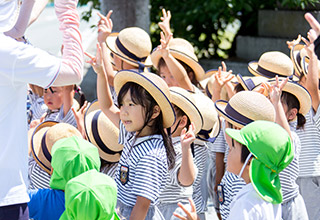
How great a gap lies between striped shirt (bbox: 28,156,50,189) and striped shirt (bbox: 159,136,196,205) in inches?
28.0

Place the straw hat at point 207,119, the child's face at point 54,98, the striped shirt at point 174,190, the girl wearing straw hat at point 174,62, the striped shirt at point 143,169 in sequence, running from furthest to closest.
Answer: the child's face at point 54,98, the girl wearing straw hat at point 174,62, the straw hat at point 207,119, the striped shirt at point 174,190, the striped shirt at point 143,169

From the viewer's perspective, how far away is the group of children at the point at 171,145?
8.46 feet

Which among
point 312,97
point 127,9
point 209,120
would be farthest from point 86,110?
point 127,9

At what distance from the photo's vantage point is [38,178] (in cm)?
358

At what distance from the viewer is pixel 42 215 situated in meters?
2.96

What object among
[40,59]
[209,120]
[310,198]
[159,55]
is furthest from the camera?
[159,55]

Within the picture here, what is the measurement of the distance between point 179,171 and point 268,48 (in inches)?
207

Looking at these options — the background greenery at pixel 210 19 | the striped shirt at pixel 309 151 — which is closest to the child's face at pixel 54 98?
the striped shirt at pixel 309 151

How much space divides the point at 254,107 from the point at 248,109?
0.12ft

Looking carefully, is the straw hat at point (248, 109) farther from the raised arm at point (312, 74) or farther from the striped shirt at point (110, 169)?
the raised arm at point (312, 74)

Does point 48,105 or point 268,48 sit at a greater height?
point 48,105

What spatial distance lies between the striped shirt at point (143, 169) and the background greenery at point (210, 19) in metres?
4.39

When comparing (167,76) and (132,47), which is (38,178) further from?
(132,47)

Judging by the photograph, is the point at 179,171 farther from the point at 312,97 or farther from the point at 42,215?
the point at 312,97
